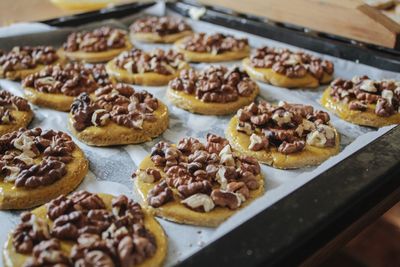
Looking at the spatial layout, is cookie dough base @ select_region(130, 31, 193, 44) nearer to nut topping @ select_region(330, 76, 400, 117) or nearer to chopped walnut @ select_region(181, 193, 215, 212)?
nut topping @ select_region(330, 76, 400, 117)

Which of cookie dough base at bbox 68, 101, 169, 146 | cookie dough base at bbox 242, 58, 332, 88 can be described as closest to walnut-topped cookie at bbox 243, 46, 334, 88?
cookie dough base at bbox 242, 58, 332, 88

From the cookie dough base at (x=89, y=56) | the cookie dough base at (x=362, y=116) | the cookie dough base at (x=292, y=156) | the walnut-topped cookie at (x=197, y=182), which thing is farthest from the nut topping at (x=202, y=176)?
the cookie dough base at (x=89, y=56)

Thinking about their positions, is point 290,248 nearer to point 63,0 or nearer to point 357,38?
point 357,38

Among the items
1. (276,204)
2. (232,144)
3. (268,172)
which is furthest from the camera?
(232,144)

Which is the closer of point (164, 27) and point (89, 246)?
point (89, 246)

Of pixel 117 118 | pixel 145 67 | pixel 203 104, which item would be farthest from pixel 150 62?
pixel 117 118

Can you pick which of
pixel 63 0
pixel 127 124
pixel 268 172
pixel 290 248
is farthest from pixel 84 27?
pixel 290 248
